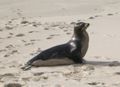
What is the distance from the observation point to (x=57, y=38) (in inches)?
362

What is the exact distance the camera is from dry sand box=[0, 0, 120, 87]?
627cm

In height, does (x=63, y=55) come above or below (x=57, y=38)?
above

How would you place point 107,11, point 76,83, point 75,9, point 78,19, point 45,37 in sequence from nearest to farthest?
point 76,83
point 45,37
point 78,19
point 107,11
point 75,9

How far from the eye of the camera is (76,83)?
5.97 m

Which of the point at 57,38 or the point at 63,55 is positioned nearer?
the point at 63,55

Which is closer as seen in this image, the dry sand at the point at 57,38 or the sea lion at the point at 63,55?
the dry sand at the point at 57,38

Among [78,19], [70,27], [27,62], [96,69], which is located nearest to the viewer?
[96,69]

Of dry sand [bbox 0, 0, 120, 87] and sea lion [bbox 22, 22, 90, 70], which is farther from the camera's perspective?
sea lion [bbox 22, 22, 90, 70]

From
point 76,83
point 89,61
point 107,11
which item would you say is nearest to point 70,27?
point 107,11

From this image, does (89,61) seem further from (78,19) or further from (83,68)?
(78,19)

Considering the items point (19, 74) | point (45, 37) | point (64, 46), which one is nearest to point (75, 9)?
point (45, 37)

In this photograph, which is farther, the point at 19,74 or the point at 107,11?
the point at 107,11

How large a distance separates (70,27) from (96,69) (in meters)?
3.63

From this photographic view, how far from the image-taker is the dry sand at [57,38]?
627cm
